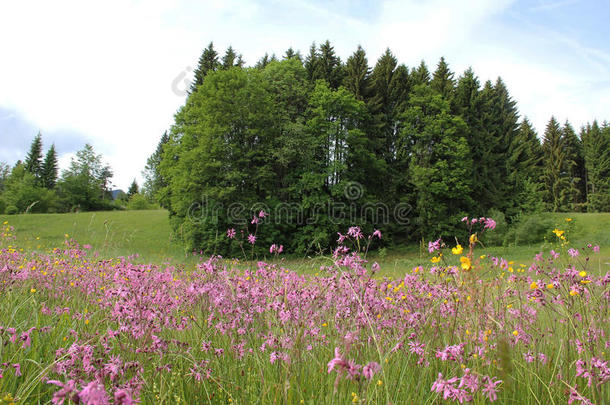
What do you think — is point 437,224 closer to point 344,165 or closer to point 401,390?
point 344,165

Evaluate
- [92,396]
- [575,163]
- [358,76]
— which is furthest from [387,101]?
[92,396]

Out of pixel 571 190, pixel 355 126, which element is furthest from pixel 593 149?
pixel 355 126

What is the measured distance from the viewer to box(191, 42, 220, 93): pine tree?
101ft

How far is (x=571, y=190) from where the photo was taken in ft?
145

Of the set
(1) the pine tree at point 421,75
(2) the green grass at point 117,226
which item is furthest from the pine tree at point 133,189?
(1) the pine tree at point 421,75

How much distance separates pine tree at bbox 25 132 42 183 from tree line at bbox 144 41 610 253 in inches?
1674

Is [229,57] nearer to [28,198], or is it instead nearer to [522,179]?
[522,179]

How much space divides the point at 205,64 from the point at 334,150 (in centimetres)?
1343

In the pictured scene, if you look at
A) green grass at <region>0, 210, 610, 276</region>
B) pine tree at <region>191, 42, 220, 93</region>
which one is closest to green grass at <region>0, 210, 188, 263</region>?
green grass at <region>0, 210, 610, 276</region>

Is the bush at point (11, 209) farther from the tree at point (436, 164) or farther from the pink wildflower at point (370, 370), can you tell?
the pink wildflower at point (370, 370)

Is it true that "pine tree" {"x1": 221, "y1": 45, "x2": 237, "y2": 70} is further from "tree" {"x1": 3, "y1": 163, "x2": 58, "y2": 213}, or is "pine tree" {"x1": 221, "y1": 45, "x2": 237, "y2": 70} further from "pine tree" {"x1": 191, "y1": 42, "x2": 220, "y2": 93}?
"tree" {"x1": 3, "y1": 163, "x2": 58, "y2": 213}

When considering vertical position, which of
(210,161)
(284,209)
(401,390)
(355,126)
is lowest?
(401,390)

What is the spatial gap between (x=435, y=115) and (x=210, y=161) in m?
17.5

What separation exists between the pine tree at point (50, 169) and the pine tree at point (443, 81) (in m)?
54.5
